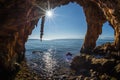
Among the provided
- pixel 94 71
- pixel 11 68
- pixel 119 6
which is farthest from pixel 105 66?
pixel 11 68

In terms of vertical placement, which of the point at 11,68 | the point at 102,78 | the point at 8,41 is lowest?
the point at 102,78

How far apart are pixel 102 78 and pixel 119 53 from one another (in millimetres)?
7075

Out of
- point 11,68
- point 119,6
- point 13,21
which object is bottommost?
Result: point 11,68

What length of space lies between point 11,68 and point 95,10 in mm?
26492

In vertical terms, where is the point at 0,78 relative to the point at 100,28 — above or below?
below

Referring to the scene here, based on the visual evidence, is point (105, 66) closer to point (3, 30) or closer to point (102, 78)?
point (102, 78)

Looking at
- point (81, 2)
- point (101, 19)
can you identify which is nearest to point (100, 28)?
point (101, 19)

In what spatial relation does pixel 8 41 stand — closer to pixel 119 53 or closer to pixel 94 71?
pixel 94 71

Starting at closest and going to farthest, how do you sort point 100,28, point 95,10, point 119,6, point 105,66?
point 119,6, point 105,66, point 95,10, point 100,28

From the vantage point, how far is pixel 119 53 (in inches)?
1168

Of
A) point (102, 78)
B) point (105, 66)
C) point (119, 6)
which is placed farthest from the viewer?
point (105, 66)

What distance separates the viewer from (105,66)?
1086 inches

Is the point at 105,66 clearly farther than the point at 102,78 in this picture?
Yes

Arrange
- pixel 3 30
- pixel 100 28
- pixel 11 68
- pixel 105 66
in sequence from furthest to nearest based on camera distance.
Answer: pixel 100 28
pixel 105 66
pixel 11 68
pixel 3 30
